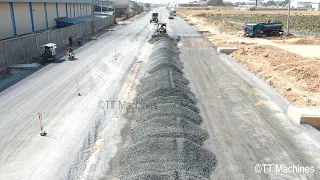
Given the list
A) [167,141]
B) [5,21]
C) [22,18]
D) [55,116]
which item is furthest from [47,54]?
[167,141]

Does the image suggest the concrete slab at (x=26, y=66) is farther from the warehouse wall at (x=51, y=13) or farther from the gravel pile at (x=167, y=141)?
the warehouse wall at (x=51, y=13)

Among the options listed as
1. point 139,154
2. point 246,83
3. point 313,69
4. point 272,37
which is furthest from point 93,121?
point 272,37

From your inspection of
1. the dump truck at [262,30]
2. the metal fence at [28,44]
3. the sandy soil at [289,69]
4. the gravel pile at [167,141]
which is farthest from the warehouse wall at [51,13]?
the gravel pile at [167,141]

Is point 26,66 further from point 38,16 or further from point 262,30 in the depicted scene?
point 262,30

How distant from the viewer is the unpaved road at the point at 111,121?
11727 mm

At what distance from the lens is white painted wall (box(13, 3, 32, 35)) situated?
36250 millimetres

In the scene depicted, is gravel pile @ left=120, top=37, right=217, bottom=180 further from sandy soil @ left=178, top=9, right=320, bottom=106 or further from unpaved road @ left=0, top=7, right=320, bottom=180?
sandy soil @ left=178, top=9, right=320, bottom=106

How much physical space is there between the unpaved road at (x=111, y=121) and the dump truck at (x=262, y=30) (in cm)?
2587

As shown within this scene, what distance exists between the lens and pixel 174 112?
15062 millimetres

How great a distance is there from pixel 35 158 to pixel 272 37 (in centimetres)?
4778

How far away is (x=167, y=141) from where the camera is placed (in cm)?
1207

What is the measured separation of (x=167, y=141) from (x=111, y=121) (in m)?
4.84

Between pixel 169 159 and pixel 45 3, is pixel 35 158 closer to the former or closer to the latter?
pixel 169 159

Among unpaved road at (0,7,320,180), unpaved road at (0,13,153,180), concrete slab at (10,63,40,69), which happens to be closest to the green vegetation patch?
unpaved road at (0,7,320,180)
